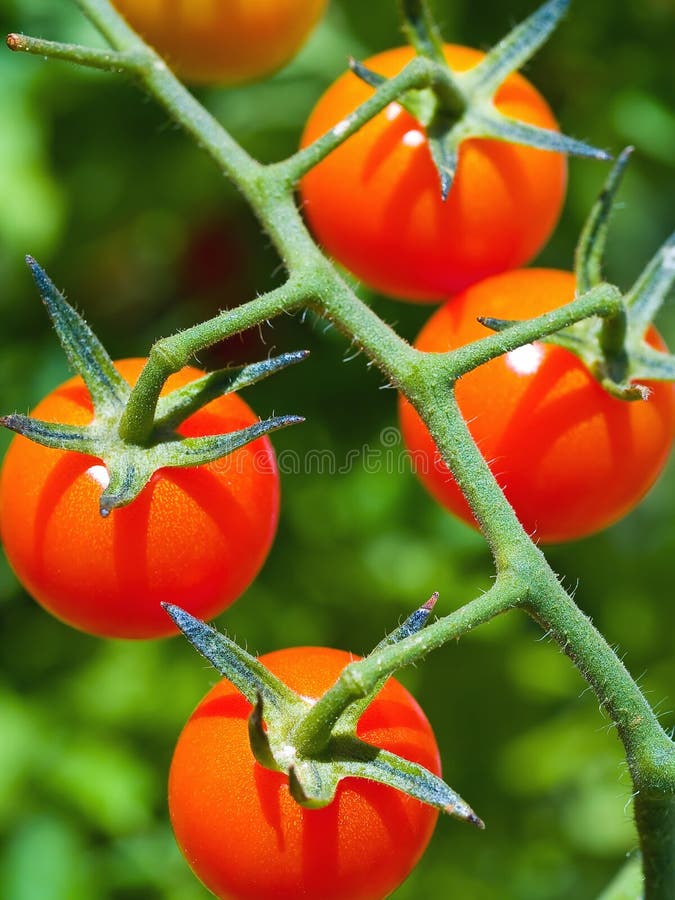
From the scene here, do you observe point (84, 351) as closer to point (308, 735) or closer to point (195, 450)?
point (195, 450)

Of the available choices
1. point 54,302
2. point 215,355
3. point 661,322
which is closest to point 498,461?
point 54,302

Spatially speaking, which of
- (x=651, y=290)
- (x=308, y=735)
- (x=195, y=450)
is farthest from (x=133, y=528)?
(x=651, y=290)

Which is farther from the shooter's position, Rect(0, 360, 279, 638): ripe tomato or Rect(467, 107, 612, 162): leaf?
Rect(467, 107, 612, 162): leaf

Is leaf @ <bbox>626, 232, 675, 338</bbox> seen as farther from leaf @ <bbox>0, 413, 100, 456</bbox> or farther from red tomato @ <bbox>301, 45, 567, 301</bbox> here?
leaf @ <bbox>0, 413, 100, 456</bbox>

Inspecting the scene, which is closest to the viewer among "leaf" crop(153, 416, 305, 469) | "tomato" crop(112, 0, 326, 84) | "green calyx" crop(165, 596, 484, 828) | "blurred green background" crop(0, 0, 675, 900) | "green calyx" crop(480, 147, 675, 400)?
"green calyx" crop(165, 596, 484, 828)

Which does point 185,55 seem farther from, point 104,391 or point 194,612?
point 194,612

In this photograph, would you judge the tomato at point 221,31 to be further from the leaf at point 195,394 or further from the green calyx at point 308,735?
the green calyx at point 308,735

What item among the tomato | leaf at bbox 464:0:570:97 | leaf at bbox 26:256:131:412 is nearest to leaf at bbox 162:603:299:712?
leaf at bbox 26:256:131:412
